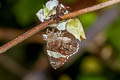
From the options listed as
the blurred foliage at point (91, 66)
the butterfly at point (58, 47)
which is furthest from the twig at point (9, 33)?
the butterfly at point (58, 47)

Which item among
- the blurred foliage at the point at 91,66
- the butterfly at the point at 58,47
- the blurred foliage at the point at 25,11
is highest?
the butterfly at the point at 58,47

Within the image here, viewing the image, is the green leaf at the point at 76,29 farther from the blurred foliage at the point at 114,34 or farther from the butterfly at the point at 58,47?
the blurred foliage at the point at 114,34

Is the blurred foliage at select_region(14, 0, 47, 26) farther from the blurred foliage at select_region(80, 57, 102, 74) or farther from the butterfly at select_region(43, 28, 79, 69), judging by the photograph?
the butterfly at select_region(43, 28, 79, 69)

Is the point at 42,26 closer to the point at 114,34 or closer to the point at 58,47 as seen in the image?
the point at 58,47

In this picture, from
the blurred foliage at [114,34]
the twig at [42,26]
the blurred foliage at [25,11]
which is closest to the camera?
the twig at [42,26]

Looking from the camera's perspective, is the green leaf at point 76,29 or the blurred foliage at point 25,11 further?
the blurred foliage at point 25,11

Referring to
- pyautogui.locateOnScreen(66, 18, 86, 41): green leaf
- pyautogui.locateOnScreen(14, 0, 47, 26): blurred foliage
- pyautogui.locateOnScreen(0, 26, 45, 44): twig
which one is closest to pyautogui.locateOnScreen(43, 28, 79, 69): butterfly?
pyautogui.locateOnScreen(66, 18, 86, 41): green leaf

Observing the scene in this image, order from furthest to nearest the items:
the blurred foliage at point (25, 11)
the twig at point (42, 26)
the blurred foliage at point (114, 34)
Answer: the blurred foliage at point (114, 34)
the blurred foliage at point (25, 11)
the twig at point (42, 26)

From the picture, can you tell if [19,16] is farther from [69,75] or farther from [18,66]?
[69,75]

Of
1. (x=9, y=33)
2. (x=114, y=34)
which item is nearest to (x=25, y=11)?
(x=9, y=33)
